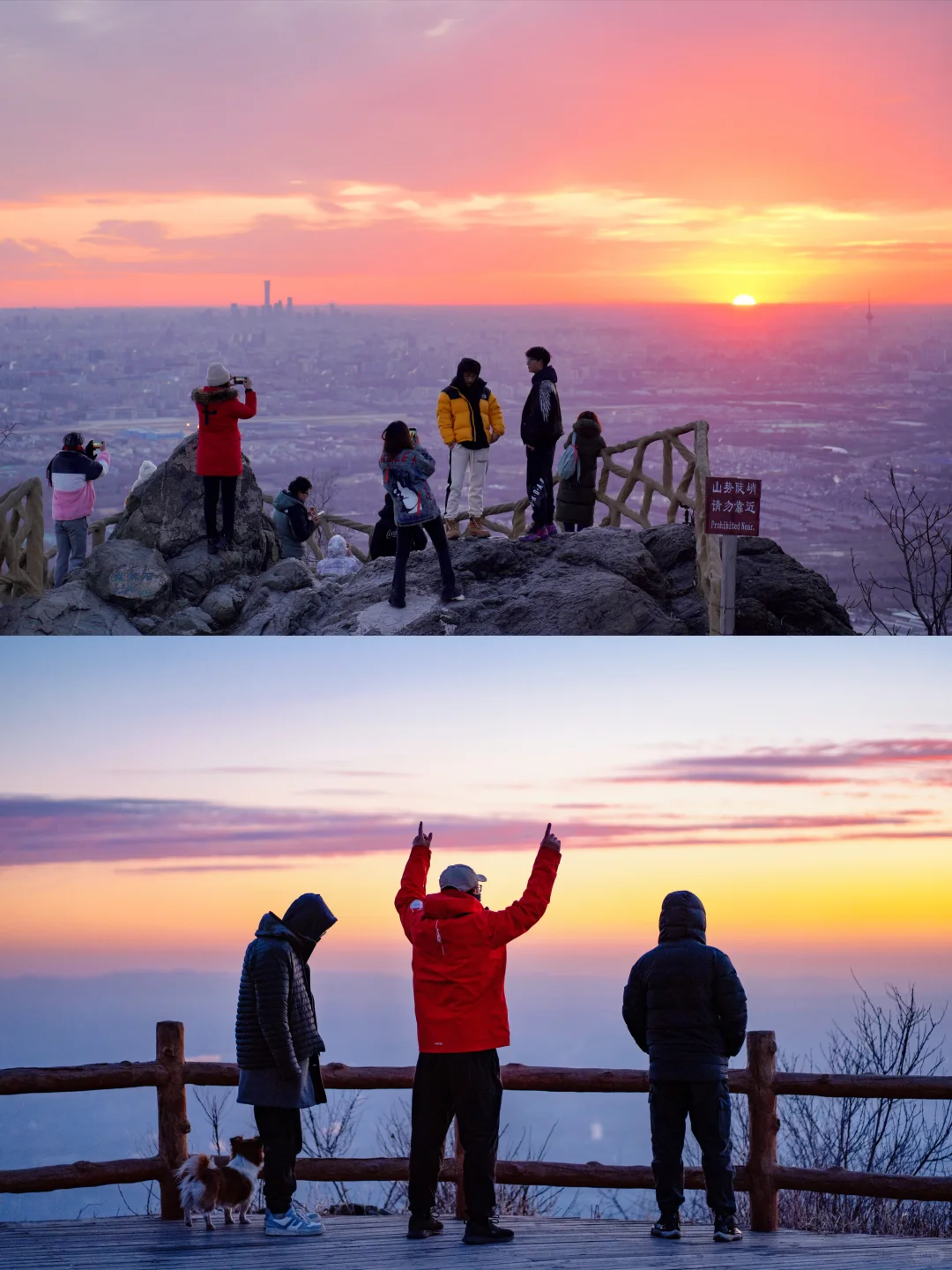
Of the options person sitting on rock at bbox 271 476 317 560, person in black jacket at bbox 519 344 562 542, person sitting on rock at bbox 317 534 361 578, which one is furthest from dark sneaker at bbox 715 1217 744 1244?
person sitting on rock at bbox 317 534 361 578

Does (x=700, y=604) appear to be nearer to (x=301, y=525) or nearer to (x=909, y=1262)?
(x=301, y=525)

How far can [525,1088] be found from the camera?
5.95m

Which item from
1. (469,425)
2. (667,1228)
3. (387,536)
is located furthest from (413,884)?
(387,536)

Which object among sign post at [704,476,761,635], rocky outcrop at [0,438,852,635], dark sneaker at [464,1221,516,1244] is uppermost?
sign post at [704,476,761,635]

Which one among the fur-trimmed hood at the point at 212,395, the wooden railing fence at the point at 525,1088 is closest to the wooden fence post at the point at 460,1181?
the wooden railing fence at the point at 525,1088

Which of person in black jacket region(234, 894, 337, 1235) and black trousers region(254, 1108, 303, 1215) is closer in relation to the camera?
person in black jacket region(234, 894, 337, 1235)

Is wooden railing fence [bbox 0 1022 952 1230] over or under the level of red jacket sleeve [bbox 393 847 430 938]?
under

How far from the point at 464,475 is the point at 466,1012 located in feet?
22.2

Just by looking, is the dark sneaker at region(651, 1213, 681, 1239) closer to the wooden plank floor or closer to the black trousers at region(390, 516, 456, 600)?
the wooden plank floor

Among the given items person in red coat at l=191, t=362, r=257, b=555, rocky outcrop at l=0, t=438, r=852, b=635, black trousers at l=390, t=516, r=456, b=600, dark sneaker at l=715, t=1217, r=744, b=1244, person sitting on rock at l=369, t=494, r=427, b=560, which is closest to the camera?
dark sneaker at l=715, t=1217, r=744, b=1244

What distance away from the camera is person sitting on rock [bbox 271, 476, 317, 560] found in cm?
1231

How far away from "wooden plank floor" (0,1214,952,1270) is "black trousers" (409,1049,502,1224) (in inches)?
7.9

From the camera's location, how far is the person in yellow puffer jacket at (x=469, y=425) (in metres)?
10.9

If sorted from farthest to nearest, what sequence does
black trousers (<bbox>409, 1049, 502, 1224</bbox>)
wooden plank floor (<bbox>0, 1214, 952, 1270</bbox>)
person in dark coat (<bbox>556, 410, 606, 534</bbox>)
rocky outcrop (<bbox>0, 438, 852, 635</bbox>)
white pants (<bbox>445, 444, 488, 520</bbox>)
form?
1. person in dark coat (<bbox>556, 410, 606, 534</bbox>)
2. rocky outcrop (<bbox>0, 438, 852, 635</bbox>)
3. white pants (<bbox>445, 444, 488, 520</bbox>)
4. black trousers (<bbox>409, 1049, 502, 1224</bbox>)
5. wooden plank floor (<bbox>0, 1214, 952, 1270</bbox>)
